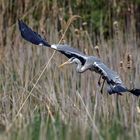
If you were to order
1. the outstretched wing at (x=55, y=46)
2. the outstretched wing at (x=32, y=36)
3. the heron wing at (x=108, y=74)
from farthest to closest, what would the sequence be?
the outstretched wing at (x=32, y=36), the outstretched wing at (x=55, y=46), the heron wing at (x=108, y=74)

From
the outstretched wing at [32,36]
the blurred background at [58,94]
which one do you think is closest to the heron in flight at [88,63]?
the outstretched wing at [32,36]

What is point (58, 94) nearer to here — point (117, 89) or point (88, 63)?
point (88, 63)

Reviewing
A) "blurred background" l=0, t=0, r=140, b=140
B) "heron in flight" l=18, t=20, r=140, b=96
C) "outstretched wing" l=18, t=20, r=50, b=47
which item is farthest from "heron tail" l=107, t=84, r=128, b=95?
"outstretched wing" l=18, t=20, r=50, b=47

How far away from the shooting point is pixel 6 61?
731 cm

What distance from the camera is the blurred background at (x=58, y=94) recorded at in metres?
4.97

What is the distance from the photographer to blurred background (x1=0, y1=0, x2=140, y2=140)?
4.97 m

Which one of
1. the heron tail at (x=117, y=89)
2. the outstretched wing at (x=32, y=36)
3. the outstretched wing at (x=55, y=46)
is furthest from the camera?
the outstretched wing at (x=32, y=36)

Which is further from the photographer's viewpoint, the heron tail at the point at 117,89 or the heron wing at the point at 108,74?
the heron wing at the point at 108,74

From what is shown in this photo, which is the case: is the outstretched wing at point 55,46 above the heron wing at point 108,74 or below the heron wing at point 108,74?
above

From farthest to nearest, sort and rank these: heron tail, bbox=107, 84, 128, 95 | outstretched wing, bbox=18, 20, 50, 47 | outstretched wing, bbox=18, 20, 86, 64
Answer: outstretched wing, bbox=18, 20, 50, 47 < outstretched wing, bbox=18, 20, 86, 64 < heron tail, bbox=107, 84, 128, 95

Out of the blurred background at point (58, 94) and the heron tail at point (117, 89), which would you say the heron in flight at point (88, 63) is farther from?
the blurred background at point (58, 94)

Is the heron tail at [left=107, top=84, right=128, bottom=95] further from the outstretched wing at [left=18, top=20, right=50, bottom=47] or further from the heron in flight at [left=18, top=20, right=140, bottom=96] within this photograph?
the outstretched wing at [left=18, top=20, right=50, bottom=47]

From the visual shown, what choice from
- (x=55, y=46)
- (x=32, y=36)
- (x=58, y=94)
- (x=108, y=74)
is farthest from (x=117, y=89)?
(x=58, y=94)

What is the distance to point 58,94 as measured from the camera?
616 centimetres
